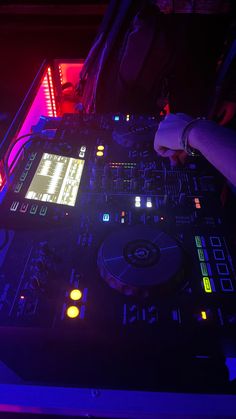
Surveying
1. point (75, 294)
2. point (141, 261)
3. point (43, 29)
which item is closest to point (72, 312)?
point (75, 294)

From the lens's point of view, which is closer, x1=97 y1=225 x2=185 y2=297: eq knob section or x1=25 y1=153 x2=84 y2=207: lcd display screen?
x1=97 y1=225 x2=185 y2=297: eq knob section

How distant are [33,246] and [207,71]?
68.8 inches

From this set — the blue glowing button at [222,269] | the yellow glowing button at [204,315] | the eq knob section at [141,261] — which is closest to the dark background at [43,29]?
the eq knob section at [141,261]

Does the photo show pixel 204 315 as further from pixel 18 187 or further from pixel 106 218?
pixel 18 187

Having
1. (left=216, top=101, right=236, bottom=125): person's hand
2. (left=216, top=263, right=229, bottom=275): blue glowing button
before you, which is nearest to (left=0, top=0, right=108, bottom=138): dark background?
(left=216, top=101, right=236, bottom=125): person's hand

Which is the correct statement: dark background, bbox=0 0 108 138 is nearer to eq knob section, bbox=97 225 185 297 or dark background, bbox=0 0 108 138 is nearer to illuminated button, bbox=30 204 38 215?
illuminated button, bbox=30 204 38 215

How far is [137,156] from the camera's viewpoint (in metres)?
1.68

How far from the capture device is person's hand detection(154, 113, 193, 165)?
128 cm

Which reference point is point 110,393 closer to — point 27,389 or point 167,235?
point 27,389

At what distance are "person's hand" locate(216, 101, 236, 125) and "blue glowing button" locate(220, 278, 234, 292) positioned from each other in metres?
1.02

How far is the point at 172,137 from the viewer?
131 cm

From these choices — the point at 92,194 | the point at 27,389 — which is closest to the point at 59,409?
the point at 27,389

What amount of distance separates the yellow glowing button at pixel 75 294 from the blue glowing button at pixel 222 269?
0.52m

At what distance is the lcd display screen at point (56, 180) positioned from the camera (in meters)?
1.37
